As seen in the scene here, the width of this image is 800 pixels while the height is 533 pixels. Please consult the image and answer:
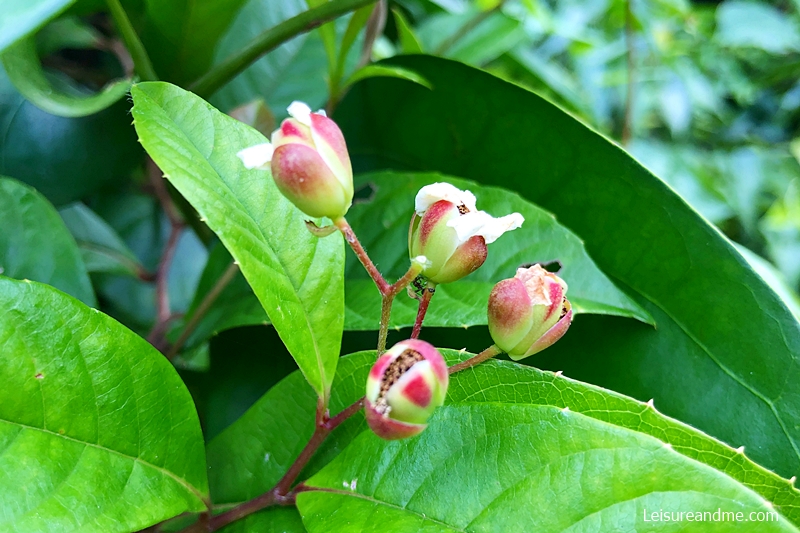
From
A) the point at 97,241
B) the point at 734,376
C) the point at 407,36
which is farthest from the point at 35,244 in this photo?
the point at 734,376

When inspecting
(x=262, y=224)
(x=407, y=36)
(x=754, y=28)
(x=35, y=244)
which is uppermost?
(x=754, y=28)

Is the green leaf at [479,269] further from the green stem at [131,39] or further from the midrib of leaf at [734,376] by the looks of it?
the green stem at [131,39]

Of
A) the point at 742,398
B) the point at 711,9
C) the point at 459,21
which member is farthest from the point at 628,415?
the point at 711,9

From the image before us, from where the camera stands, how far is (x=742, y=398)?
58 cm

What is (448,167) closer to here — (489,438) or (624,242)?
(624,242)

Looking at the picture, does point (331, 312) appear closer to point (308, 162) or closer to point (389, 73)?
point (308, 162)

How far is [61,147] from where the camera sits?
0.77 metres

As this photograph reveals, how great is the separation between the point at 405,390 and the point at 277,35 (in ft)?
1.60

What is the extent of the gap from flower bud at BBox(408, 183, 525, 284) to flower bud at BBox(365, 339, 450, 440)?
92mm

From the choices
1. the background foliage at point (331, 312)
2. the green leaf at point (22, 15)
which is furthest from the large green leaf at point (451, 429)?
the green leaf at point (22, 15)

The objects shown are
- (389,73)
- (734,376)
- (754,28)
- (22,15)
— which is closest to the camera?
(22,15)

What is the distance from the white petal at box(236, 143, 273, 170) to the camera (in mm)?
446

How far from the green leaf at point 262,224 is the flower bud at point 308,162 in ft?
0.19

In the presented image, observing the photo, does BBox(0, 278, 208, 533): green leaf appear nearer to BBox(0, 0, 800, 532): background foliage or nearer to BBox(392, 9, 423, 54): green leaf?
BBox(0, 0, 800, 532): background foliage
